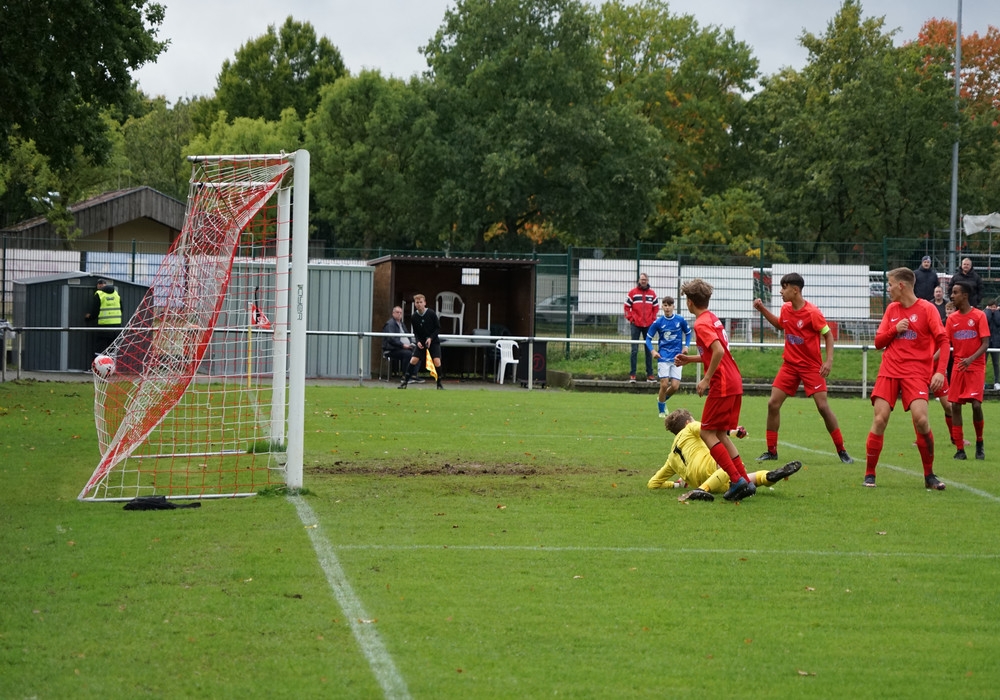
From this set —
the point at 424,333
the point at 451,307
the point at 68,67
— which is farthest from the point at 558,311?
the point at 68,67

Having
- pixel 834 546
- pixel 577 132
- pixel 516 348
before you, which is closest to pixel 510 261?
pixel 516 348

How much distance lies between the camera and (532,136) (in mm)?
57719

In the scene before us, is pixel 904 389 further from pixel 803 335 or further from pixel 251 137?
pixel 251 137

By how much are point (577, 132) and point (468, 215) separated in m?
6.85

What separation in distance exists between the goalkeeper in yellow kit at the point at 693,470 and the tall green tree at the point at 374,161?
50.4 meters

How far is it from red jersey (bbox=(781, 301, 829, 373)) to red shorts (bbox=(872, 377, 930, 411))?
1.55 meters

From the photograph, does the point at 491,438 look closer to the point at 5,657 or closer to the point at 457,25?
the point at 5,657

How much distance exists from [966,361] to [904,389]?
3.23 meters

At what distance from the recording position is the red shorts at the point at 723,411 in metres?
9.40

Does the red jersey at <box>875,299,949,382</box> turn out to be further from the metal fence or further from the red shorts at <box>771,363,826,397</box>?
the metal fence

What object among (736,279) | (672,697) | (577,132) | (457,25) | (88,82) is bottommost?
(672,697)

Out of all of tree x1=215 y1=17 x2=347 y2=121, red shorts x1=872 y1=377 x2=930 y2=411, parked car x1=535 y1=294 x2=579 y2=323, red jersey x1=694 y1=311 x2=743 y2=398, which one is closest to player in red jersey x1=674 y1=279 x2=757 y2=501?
red jersey x1=694 y1=311 x2=743 y2=398

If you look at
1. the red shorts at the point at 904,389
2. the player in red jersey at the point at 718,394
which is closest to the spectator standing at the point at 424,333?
the red shorts at the point at 904,389

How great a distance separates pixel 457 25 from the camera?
61.5m
